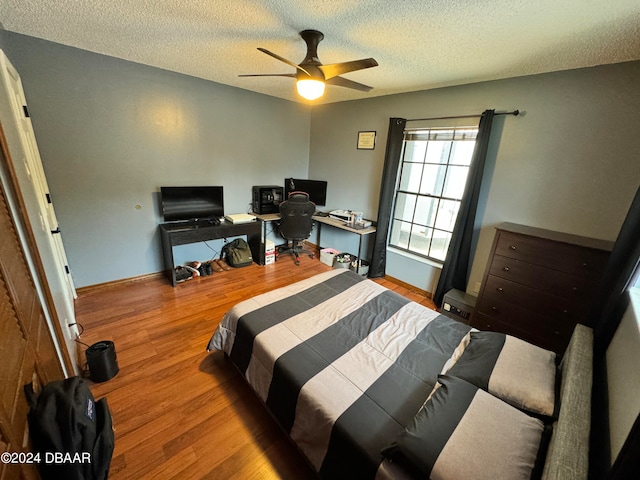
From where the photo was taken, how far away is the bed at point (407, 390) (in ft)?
2.94

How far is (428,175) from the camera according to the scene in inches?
123

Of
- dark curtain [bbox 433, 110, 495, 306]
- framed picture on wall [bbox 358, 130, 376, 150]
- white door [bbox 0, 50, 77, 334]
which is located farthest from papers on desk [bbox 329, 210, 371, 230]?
white door [bbox 0, 50, 77, 334]

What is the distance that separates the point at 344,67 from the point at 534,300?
2.39 m

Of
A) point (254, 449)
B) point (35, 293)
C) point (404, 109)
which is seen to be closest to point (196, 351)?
point (254, 449)

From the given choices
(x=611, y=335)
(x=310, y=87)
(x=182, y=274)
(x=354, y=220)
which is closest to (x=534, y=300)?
(x=611, y=335)

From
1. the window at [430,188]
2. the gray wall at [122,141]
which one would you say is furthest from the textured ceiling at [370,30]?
the window at [430,188]

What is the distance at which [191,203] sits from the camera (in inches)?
129

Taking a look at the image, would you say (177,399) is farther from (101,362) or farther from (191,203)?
(191,203)

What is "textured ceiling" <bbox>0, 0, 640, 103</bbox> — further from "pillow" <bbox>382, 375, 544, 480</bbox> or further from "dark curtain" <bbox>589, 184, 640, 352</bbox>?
"pillow" <bbox>382, 375, 544, 480</bbox>

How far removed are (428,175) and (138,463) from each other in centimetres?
354

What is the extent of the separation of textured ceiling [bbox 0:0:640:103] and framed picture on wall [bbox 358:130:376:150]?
3.44 feet

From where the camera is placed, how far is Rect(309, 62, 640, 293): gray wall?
1.90 metres

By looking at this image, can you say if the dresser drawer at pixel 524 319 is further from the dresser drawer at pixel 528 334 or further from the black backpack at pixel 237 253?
the black backpack at pixel 237 253

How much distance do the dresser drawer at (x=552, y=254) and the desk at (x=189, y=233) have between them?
3.01m
